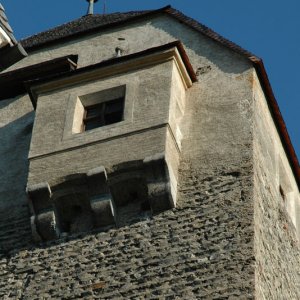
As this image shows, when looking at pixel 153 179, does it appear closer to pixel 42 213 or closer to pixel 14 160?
pixel 42 213

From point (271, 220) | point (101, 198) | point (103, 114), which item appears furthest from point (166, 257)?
point (103, 114)

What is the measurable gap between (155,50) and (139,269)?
146 inches

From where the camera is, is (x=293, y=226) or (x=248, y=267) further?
(x=293, y=226)

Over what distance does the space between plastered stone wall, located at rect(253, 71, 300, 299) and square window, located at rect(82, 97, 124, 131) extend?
6.26ft

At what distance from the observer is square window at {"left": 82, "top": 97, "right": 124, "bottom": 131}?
51.0 feet

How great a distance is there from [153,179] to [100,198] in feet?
2.43

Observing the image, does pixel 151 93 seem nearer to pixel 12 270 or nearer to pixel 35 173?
pixel 35 173

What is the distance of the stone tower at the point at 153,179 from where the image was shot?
44.4ft

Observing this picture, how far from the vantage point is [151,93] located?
15367mm

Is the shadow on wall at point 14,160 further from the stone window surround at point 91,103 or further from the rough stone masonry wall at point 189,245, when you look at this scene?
the stone window surround at point 91,103

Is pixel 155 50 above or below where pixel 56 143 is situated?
above

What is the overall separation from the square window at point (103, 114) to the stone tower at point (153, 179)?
0.02 meters

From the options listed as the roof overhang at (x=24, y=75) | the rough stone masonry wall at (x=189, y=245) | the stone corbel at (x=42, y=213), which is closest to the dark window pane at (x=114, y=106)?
the rough stone masonry wall at (x=189, y=245)

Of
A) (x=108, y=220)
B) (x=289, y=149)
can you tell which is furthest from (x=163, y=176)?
(x=289, y=149)
